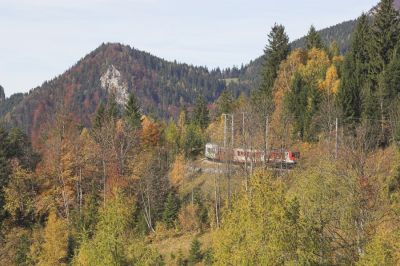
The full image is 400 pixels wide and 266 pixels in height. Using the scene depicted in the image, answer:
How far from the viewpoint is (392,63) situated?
53.0m

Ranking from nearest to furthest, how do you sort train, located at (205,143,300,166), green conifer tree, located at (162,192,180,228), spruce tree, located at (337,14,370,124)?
1. train, located at (205,143,300,166)
2. spruce tree, located at (337,14,370,124)
3. green conifer tree, located at (162,192,180,228)

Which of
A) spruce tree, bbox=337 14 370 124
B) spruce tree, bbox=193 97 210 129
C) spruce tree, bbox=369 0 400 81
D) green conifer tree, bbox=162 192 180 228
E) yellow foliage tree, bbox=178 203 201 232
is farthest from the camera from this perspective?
spruce tree, bbox=193 97 210 129

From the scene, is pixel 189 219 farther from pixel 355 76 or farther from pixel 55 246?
pixel 355 76

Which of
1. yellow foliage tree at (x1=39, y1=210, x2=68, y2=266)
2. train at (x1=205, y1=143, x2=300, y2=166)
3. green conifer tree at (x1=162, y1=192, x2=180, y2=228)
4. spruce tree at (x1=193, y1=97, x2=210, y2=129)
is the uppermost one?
spruce tree at (x1=193, y1=97, x2=210, y2=129)

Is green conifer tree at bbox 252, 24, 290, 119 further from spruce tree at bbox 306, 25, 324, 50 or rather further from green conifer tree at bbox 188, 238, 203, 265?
green conifer tree at bbox 188, 238, 203, 265

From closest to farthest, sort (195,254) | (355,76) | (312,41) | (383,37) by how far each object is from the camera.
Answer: (195,254) < (355,76) < (383,37) < (312,41)

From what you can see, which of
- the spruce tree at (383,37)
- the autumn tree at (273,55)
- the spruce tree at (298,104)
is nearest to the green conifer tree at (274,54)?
the autumn tree at (273,55)

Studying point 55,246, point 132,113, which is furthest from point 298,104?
point 55,246

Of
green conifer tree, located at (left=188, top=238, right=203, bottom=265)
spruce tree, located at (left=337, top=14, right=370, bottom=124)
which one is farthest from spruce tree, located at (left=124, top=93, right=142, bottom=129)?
green conifer tree, located at (left=188, top=238, right=203, bottom=265)

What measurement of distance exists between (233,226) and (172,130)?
180 ft

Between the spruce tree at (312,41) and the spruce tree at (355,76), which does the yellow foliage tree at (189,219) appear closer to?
the spruce tree at (355,76)

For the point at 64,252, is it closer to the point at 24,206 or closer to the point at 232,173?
the point at 24,206

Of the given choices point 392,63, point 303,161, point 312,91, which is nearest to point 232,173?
point 303,161

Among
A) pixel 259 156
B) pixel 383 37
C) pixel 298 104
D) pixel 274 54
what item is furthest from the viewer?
pixel 274 54
